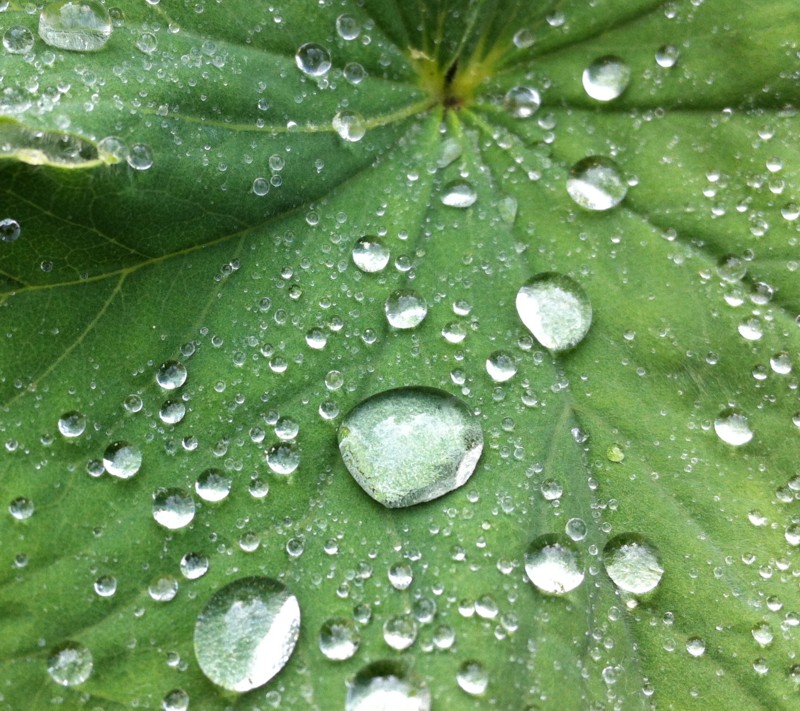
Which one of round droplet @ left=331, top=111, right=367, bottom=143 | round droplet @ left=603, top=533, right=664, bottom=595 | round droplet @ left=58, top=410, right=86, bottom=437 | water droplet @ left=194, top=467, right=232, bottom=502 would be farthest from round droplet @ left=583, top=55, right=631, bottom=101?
round droplet @ left=58, top=410, right=86, bottom=437

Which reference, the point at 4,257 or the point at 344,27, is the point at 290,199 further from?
the point at 4,257

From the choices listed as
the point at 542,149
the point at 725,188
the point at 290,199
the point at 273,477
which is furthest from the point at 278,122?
the point at 725,188

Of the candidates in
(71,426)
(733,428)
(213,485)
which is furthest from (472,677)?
(71,426)

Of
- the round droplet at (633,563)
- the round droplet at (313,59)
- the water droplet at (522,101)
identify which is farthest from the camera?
the water droplet at (522,101)

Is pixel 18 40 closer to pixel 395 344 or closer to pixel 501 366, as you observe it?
pixel 395 344

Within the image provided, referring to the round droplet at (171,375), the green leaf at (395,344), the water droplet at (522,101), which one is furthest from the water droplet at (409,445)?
the water droplet at (522,101)

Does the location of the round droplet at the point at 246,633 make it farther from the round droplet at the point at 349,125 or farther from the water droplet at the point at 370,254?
the round droplet at the point at 349,125

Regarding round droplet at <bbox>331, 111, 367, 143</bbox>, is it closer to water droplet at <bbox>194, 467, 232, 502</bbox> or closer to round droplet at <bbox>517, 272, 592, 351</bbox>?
round droplet at <bbox>517, 272, 592, 351</bbox>
